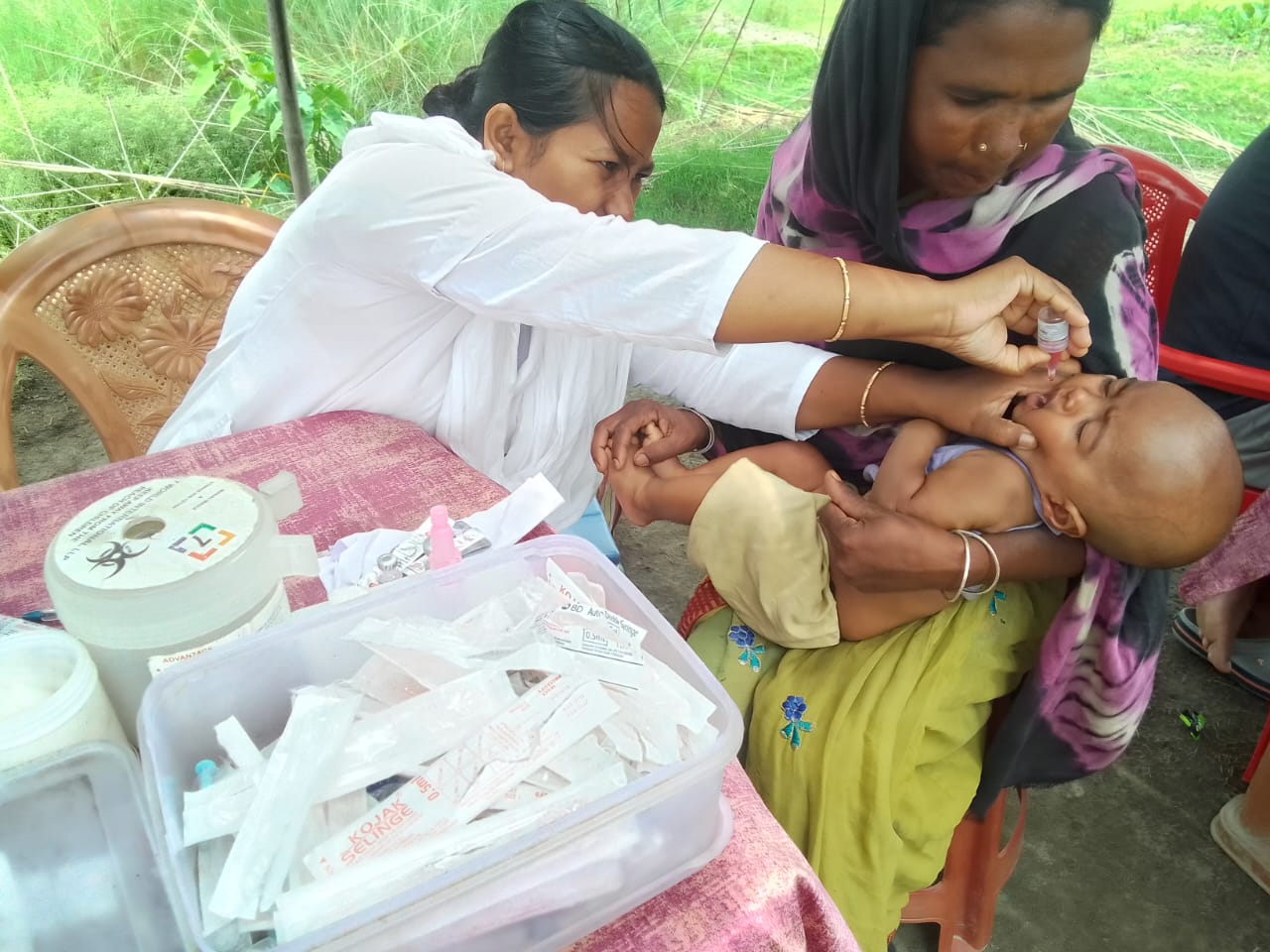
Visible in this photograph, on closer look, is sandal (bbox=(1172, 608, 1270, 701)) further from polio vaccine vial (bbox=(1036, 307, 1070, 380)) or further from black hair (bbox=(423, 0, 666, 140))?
black hair (bbox=(423, 0, 666, 140))

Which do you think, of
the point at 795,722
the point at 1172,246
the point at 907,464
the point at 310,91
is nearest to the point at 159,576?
the point at 795,722

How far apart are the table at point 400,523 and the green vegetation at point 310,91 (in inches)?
111

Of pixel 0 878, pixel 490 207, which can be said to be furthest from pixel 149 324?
pixel 0 878

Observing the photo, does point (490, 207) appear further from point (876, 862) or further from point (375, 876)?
point (876, 862)

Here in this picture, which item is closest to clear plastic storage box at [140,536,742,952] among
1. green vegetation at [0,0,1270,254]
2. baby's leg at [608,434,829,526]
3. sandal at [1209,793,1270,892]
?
baby's leg at [608,434,829,526]

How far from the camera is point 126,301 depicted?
5.64 ft

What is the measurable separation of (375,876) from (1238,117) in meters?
3.99

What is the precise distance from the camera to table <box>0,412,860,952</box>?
581 mm

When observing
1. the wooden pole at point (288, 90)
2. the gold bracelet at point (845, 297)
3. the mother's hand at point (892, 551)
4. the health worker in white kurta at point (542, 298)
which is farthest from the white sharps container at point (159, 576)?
the wooden pole at point (288, 90)

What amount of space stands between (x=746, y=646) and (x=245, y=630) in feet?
2.72

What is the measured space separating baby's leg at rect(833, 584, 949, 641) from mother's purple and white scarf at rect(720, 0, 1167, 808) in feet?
0.56

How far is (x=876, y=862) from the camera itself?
1142mm

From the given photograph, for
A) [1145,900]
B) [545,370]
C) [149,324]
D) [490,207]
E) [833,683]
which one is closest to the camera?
[490,207]

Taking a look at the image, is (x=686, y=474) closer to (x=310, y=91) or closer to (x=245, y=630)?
(x=245, y=630)
